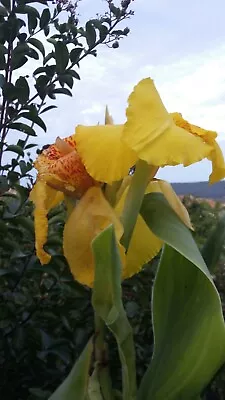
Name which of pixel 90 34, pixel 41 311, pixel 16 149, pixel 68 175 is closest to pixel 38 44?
pixel 90 34

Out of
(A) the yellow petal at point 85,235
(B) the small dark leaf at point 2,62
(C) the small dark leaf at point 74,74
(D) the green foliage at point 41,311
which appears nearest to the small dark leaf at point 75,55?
(C) the small dark leaf at point 74,74

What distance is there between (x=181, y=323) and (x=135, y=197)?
16 cm

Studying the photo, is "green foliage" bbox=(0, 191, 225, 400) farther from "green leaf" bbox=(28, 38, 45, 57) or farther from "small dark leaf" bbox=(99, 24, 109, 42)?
"small dark leaf" bbox=(99, 24, 109, 42)

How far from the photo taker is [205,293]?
2.28 ft

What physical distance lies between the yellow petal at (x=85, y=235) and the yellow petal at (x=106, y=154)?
1.5 inches

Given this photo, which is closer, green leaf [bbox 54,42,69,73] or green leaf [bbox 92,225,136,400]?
green leaf [bbox 92,225,136,400]

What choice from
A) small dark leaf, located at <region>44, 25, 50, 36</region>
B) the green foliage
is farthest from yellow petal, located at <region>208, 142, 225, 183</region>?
small dark leaf, located at <region>44, 25, 50, 36</region>

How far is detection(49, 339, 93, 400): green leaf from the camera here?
2.40ft

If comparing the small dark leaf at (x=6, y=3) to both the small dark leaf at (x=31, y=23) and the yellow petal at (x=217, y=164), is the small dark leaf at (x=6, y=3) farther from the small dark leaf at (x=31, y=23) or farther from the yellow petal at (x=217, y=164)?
the yellow petal at (x=217, y=164)

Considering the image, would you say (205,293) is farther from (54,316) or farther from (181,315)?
(54,316)

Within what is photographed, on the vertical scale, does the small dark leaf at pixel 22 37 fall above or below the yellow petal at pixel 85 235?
above

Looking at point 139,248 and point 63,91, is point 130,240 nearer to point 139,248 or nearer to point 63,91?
point 139,248

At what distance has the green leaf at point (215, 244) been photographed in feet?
2.70

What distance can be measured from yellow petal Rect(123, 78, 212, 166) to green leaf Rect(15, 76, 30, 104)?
0.52 metres
